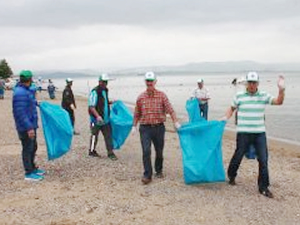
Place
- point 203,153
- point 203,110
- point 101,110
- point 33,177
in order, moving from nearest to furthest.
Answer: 1. point 203,153
2. point 33,177
3. point 101,110
4. point 203,110

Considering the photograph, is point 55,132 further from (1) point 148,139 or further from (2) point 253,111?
(2) point 253,111

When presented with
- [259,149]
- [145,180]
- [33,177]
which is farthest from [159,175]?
[33,177]

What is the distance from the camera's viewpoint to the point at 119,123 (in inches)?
428

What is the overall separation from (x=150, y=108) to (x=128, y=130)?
108 inches

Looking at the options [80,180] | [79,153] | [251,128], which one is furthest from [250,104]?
[79,153]

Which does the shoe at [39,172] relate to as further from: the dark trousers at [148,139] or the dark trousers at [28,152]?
the dark trousers at [148,139]

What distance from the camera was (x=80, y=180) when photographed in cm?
862

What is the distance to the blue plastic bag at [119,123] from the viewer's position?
10.9m

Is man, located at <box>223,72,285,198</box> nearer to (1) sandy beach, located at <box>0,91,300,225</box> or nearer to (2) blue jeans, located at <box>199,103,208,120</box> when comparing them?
(1) sandy beach, located at <box>0,91,300,225</box>

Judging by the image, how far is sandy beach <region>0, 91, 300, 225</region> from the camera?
6.77 m

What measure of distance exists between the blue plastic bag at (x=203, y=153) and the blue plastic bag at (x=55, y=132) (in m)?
2.16

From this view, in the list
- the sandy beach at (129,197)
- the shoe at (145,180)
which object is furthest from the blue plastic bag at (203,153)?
the shoe at (145,180)

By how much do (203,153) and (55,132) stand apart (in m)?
2.73

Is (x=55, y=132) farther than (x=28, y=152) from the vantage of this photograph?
Yes
